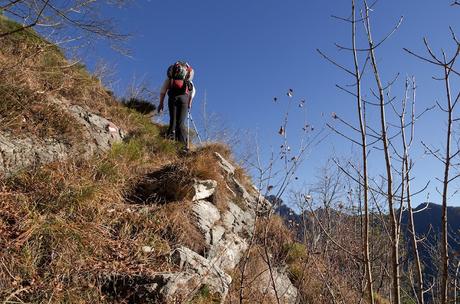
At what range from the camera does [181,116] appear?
7.47 meters

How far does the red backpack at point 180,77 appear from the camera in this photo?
7512mm

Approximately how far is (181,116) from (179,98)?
1.12ft

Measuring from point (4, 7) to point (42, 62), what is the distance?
12.6 ft

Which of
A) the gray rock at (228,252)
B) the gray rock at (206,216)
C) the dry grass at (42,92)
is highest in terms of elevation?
the dry grass at (42,92)

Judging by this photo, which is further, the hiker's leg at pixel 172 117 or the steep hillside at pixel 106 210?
the hiker's leg at pixel 172 117

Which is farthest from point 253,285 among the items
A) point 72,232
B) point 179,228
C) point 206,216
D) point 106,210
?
point 72,232

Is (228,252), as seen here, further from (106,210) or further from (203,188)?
(106,210)

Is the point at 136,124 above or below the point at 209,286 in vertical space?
above

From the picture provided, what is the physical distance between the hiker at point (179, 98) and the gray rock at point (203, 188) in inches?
76.9

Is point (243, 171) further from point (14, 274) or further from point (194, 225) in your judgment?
point (14, 274)

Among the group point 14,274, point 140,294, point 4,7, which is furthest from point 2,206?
point 4,7

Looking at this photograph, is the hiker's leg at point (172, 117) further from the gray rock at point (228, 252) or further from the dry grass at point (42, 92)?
the gray rock at point (228, 252)

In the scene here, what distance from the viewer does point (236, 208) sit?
242 inches

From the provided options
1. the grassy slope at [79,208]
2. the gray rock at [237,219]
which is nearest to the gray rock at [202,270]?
the grassy slope at [79,208]
